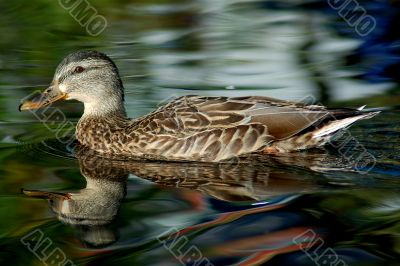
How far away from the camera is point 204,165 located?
9.23 metres

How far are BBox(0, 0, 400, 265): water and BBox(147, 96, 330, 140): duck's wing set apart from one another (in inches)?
15.4

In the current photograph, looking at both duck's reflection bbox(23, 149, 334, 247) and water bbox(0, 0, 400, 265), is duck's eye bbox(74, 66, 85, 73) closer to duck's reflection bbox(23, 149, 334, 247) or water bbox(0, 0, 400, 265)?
water bbox(0, 0, 400, 265)

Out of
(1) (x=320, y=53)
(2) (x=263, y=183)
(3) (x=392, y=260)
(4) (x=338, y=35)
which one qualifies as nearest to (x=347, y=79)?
(1) (x=320, y=53)

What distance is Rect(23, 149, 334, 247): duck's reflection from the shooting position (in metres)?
7.61

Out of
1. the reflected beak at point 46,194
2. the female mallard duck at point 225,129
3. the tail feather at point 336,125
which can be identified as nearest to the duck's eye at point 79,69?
the female mallard duck at point 225,129

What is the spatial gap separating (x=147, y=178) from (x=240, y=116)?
1.30 metres

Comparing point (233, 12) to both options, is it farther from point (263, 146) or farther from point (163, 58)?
point (263, 146)

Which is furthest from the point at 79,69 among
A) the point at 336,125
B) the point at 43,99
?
the point at 336,125

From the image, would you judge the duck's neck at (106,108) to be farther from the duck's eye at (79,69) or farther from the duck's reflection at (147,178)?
the duck's reflection at (147,178)

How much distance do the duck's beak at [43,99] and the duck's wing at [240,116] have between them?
1236 mm

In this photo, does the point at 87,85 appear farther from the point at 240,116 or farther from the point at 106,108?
the point at 240,116

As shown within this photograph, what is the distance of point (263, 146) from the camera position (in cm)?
945

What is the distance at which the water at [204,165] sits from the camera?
6922mm

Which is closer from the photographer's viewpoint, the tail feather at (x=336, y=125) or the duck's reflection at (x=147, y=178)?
the duck's reflection at (x=147, y=178)
